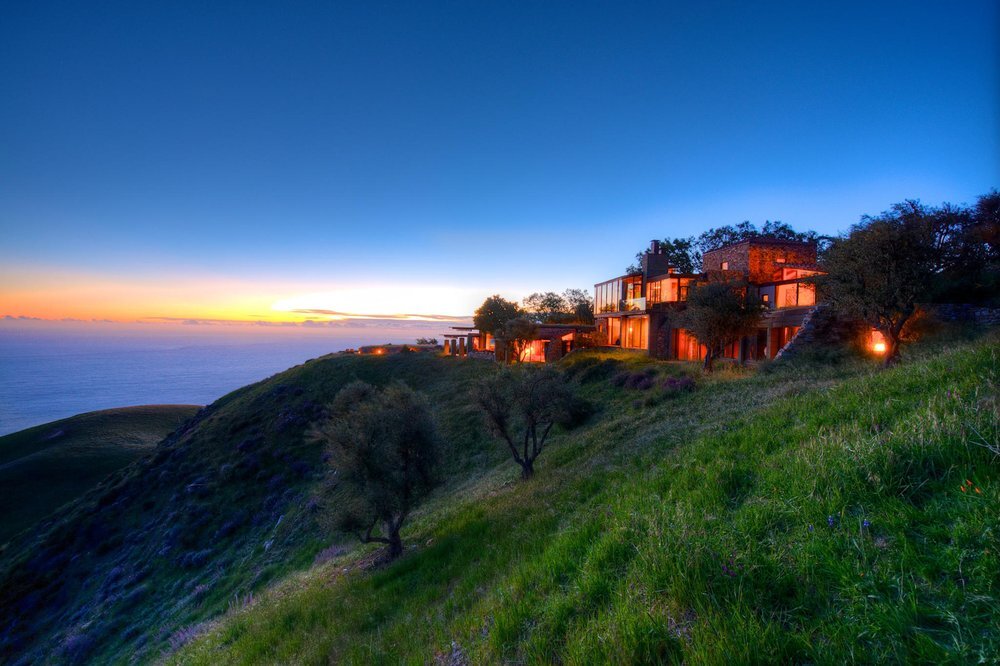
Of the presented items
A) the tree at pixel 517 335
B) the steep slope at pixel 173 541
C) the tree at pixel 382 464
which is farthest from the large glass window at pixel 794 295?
the tree at pixel 382 464

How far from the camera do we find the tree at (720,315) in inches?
996

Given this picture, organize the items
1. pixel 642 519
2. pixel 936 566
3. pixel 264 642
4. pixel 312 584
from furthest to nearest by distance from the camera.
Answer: pixel 312 584, pixel 264 642, pixel 642 519, pixel 936 566

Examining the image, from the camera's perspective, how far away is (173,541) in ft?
82.5

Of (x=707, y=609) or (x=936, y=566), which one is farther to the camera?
(x=707, y=609)

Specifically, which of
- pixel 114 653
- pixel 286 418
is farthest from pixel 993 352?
pixel 286 418

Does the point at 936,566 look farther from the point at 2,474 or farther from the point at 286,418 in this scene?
the point at 2,474

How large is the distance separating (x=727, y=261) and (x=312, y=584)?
42292 mm

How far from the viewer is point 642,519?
17.0 ft

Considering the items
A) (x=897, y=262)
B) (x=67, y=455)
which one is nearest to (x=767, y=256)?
(x=897, y=262)

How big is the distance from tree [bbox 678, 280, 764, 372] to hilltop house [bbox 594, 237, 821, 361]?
182 cm

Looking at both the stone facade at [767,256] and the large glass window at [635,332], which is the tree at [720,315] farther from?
the large glass window at [635,332]

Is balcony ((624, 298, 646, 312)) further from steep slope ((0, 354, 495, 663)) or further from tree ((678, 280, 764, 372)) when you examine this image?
steep slope ((0, 354, 495, 663))

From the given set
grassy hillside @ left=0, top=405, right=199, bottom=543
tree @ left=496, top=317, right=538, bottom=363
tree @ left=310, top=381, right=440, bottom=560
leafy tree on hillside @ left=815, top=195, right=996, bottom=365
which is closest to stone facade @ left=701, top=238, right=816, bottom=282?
leafy tree on hillside @ left=815, top=195, right=996, bottom=365

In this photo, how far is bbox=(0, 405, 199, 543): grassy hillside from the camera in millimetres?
36469
